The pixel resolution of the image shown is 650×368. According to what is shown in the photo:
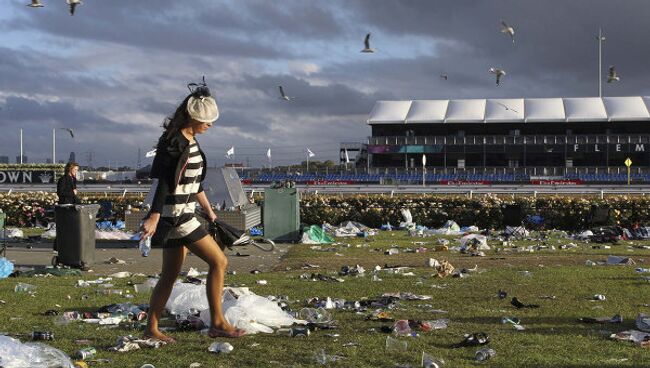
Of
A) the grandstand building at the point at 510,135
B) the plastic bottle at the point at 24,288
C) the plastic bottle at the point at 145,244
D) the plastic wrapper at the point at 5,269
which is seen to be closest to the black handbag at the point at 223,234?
the plastic bottle at the point at 145,244

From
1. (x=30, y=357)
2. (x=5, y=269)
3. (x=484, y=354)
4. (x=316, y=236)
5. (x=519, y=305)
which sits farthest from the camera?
(x=316, y=236)

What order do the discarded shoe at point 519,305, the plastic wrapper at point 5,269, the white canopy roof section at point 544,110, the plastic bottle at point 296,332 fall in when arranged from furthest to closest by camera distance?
the white canopy roof section at point 544,110, the plastic wrapper at point 5,269, the discarded shoe at point 519,305, the plastic bottle at point 296,332

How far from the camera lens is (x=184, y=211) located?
6367mm

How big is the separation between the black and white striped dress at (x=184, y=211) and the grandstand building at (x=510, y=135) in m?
62.5

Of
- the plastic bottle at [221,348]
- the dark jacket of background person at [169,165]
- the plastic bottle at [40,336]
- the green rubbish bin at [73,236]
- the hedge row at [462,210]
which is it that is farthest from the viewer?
the hedge row at [462,210]

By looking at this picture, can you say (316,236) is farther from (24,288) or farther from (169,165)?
(169,165)

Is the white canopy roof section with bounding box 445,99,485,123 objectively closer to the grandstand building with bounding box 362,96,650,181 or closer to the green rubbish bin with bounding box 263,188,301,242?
the grandstand building with bounding box 362,96,650,181

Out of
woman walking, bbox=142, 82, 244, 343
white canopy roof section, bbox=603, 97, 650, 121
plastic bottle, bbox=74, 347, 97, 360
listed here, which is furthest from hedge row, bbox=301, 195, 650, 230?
white canopy roof section, bbox=603, 97, 650, 121

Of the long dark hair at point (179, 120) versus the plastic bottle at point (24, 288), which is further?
the plastic bottle at point (24, 288)

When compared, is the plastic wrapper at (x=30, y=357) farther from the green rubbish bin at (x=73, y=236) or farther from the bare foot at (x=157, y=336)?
the green rubbish bin at (x=73, y=236)

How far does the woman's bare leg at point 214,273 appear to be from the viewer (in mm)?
6410

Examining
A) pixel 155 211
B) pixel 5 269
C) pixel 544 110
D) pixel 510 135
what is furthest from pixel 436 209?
pixel 544 110

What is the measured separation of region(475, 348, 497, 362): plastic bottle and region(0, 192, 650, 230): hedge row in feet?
55.6

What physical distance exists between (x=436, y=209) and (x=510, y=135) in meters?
52.1
